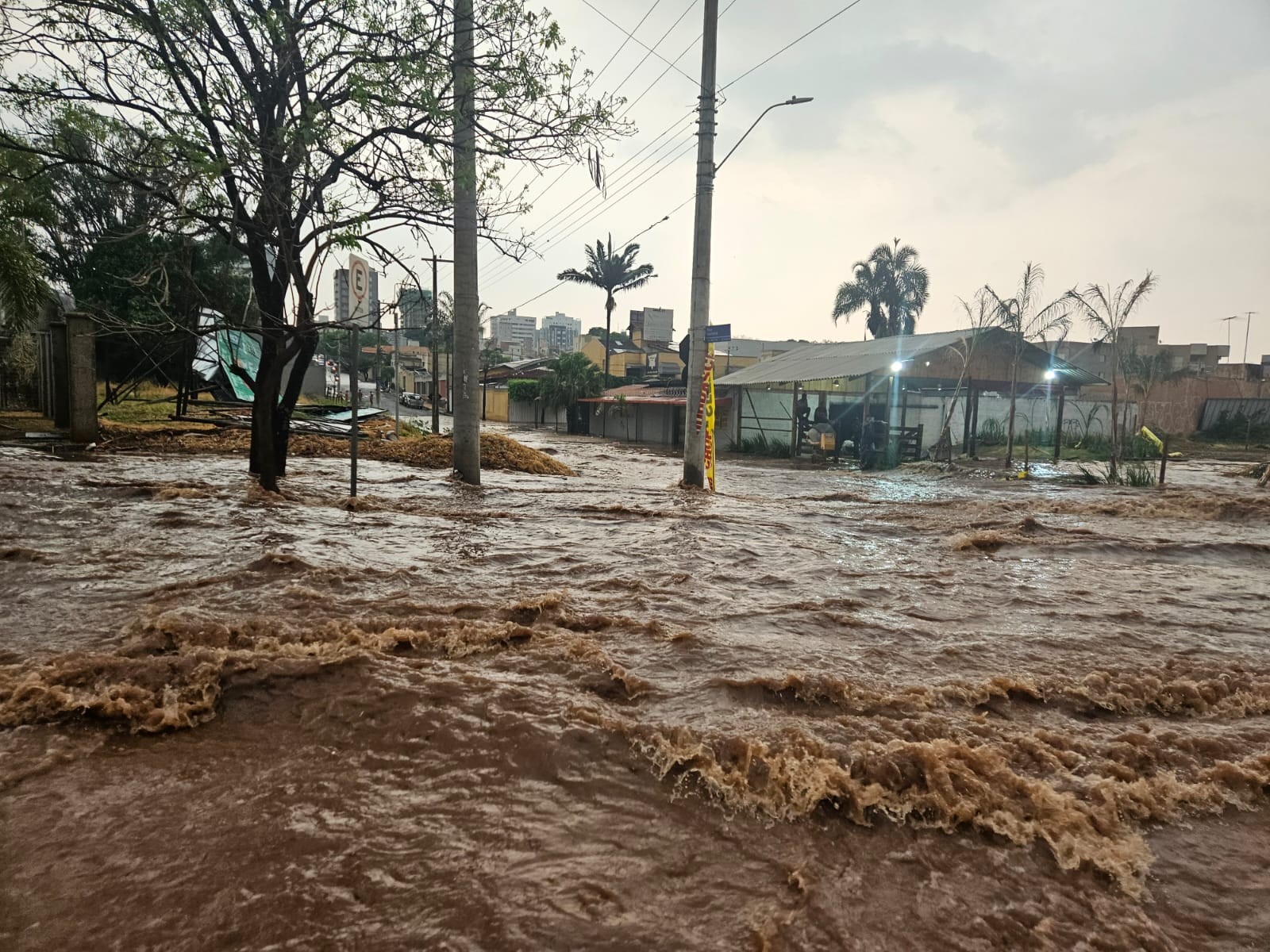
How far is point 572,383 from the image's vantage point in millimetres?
37562

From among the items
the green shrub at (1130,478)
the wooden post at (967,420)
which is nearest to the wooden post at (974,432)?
the wooden post at (967,420)

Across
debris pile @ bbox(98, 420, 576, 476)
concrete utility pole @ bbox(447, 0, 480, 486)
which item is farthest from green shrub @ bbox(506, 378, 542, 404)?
concrete utility pole @ bbox(447, 0, 480, 486)

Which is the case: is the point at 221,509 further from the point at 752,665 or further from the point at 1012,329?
the point at 1012,329

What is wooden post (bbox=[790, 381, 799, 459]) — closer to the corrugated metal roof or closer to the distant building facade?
the corrugated metal roof

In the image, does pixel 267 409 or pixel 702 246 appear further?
pixel 702 246

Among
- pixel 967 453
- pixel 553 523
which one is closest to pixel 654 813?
pixel 553 523

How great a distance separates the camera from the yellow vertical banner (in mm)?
11680

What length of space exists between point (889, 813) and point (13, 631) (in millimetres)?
4229

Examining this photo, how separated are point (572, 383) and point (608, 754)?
35.4 meters

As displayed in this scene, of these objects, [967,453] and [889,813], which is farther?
[967,453]

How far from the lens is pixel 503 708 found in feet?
10.1

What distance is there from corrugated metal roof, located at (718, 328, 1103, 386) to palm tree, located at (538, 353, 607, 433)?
37.6ft

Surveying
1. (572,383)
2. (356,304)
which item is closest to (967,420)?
(356,304)

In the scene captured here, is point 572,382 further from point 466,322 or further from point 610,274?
point 466,322
